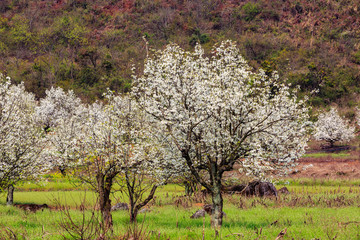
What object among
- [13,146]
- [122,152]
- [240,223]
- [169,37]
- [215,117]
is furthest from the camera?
[169,37]

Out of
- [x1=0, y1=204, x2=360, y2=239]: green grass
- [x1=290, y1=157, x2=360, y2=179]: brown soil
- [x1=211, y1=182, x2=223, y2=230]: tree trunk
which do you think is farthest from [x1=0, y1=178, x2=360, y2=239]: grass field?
[x1=290, y1=157, x2=360, y2=179]: brown soil

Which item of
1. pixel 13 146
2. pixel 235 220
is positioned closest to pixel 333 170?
pixel 235 220

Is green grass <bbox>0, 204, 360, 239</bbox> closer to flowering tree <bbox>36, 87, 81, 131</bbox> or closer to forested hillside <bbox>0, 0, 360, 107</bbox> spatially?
flowering tree <bbox>36, 87, 81, 131</bbox>

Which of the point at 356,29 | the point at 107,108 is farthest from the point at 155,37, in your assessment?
the point at 107,108

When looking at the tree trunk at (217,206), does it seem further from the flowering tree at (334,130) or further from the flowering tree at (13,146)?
the flowering tree at (334,130)

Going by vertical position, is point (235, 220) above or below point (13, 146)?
below

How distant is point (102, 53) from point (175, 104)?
355ft

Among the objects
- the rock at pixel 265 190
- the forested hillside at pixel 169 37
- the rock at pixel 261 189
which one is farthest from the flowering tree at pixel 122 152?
the forested hillside at pixel 169 37

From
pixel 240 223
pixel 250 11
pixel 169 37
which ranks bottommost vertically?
pixel 240 223

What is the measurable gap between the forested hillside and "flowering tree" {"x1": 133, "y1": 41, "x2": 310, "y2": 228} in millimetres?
60659

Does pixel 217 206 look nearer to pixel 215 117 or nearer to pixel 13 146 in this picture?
pixel 215 117

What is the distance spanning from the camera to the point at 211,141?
49.6 ft

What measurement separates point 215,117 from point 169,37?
124 meters

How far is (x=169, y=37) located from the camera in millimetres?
135125
